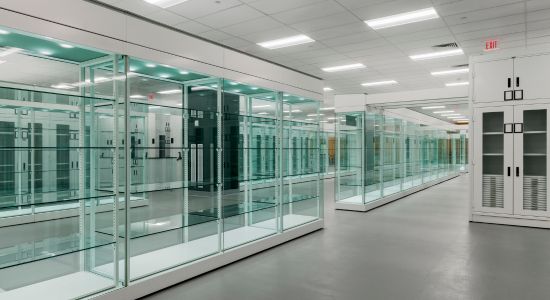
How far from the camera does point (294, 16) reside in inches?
254

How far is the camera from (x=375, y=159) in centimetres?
1025

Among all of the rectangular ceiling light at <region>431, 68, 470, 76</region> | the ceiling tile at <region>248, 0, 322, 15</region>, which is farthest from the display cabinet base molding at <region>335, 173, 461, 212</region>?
the ceiling tile at <region>248, 0, 322, 15</region>

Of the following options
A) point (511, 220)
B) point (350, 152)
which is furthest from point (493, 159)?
point (350, 152)

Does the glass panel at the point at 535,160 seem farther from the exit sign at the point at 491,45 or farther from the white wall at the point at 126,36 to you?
the white wall at the point at 126,36

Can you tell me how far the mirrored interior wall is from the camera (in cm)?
359

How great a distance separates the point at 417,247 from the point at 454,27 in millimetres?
4263

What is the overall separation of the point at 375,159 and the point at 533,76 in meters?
4.27

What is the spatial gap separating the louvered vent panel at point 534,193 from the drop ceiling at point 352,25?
2.99m

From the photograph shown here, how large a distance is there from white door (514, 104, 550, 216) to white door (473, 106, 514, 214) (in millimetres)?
116

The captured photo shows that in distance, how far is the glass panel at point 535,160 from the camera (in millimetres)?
7023

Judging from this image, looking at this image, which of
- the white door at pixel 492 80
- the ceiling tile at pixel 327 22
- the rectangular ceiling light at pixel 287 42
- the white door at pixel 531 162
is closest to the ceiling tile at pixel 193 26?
the rectangular ceiling light at pixel 287 42

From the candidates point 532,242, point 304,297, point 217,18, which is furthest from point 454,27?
point 304,297

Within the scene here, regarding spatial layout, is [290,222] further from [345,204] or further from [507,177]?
[507,177]

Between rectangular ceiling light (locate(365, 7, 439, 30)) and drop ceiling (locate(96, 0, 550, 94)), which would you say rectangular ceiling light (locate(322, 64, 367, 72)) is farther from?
rectangular ceiling light (locate(365, 7, 439, 30))
